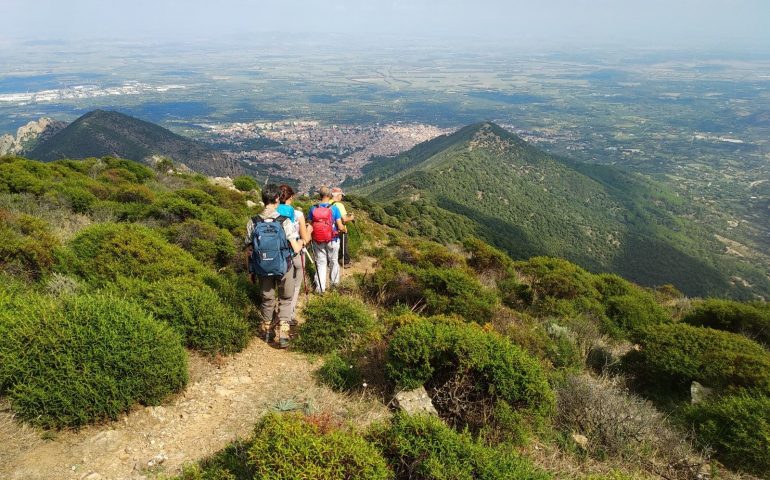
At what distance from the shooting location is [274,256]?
4.82m

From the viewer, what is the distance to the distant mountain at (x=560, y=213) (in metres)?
51.1

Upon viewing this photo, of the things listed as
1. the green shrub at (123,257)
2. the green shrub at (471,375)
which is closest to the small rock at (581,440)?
the green shrub at (471,375)

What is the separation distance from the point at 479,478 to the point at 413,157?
111 metres

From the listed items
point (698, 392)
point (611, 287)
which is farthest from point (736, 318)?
point (698, 392)

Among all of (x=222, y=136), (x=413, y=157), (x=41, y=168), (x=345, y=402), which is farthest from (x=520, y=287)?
(x=222, y=136)

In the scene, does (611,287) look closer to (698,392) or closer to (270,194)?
(698,392)

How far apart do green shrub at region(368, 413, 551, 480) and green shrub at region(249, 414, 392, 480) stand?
0.62 ft

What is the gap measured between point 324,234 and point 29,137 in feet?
327

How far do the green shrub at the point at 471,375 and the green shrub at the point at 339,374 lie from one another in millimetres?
424

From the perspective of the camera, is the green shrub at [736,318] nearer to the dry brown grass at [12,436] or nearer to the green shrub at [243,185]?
the dry brown grass at [12,436]

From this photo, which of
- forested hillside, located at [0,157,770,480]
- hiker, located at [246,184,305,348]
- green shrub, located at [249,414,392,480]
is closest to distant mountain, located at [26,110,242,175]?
forested hillside, located at [0,157,770,480]

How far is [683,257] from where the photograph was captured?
61812 mm

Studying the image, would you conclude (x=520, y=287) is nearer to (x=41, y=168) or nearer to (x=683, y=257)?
(x=41, y=168)

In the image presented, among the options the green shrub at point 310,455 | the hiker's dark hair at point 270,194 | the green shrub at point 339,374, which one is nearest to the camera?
the green shrub at point 310,455
